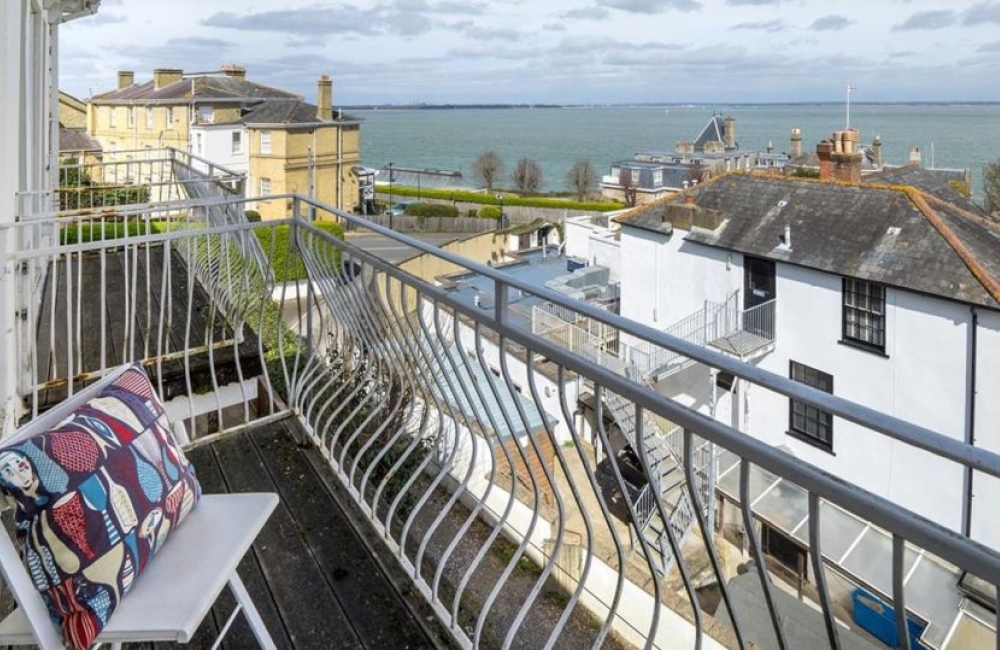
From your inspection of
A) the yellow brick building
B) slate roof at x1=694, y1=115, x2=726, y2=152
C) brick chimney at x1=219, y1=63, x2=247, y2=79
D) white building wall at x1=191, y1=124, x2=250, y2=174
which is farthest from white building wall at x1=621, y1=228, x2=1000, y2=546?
slate roof at x1=694, y1=115, x2=726, y2=152

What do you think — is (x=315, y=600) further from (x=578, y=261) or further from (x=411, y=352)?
(x=578, y=261)

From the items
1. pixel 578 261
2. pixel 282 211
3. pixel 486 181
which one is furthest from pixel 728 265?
pixel 486 181

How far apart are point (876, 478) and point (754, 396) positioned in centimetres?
256

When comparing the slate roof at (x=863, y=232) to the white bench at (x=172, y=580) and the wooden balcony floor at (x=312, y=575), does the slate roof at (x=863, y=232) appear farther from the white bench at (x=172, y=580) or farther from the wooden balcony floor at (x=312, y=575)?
the white bench at (x=172, y=580)

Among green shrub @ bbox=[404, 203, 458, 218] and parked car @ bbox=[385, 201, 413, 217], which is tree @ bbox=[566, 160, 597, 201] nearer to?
parked car @ bbox=[385, 201, 413, 217]

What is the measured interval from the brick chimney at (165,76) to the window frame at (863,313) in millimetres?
27716

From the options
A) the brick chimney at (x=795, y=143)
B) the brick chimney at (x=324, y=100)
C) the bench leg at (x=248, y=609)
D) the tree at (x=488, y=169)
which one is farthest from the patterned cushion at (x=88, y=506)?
the tree at (x=488, y=169)

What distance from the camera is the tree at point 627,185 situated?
37375mm

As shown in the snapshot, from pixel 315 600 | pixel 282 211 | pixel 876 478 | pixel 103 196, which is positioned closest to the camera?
pixel 315 600

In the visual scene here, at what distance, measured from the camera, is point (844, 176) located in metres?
15.9

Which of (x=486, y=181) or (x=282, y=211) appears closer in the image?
(x=282, y=211)

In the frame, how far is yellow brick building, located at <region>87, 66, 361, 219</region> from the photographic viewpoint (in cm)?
2625

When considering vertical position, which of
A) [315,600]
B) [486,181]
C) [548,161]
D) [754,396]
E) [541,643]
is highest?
[548,161]

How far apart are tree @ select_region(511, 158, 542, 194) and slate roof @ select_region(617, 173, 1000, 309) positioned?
103 ft
